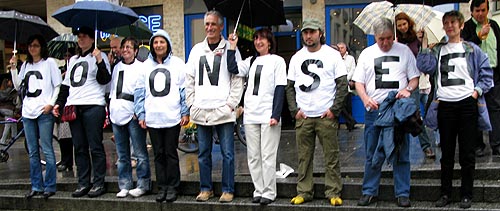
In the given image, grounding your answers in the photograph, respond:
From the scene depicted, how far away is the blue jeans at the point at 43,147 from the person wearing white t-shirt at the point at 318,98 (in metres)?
3.12

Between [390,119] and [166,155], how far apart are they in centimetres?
259

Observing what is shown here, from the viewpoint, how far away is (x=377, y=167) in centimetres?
→ 523

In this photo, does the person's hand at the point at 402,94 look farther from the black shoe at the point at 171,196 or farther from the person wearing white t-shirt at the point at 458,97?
the black shoe at the point at 171,196

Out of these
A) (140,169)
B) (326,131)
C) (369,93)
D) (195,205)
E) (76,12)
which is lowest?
(195,205)

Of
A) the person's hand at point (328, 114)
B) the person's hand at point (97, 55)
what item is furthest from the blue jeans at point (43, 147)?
the person's hand at point (328, 114)

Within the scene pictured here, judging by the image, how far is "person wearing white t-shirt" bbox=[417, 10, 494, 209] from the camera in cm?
497

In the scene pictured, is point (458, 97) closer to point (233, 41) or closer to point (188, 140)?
point (233, 41)

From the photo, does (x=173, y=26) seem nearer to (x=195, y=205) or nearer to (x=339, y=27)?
(x=339, y=27)

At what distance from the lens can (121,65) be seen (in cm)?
627

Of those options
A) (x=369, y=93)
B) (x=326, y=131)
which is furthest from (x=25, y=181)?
(x=369, y=93)

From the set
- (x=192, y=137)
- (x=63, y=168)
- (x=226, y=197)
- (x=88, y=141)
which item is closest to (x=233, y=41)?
(x=226, y=197)

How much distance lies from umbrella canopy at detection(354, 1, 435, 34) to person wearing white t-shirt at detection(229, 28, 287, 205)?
1.27 metres

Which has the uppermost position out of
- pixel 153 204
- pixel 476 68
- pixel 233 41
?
pixel 233 41

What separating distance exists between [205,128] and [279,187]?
113 centimetres
